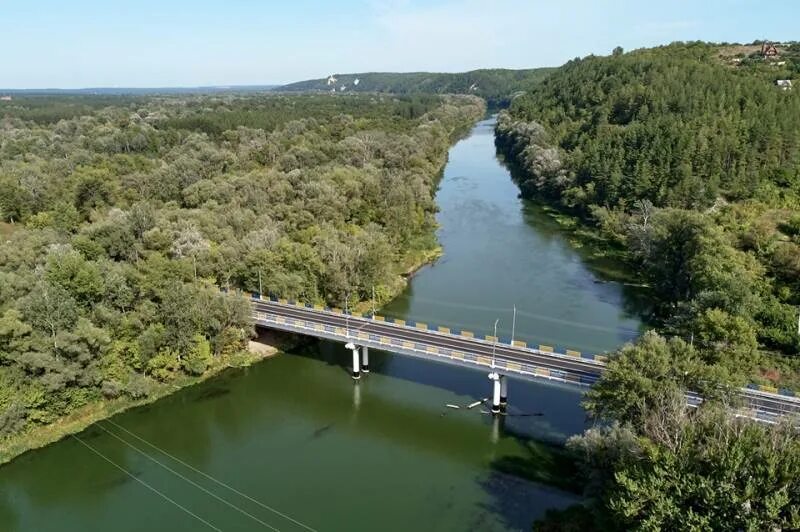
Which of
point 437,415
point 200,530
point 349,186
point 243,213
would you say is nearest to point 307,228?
point 243,213

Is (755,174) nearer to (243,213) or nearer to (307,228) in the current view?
(307,228)

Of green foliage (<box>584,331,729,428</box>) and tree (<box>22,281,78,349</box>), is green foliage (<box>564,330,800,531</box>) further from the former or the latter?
tree (<box>22,281,78,349</box>)

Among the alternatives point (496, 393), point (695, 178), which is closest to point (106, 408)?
point (496, 393)

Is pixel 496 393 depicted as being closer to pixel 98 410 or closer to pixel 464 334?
pixel 464 334

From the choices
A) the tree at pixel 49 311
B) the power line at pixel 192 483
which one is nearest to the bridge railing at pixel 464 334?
A: the tree at pixel 49 311

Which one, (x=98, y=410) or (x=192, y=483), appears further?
(x=98, y=410)

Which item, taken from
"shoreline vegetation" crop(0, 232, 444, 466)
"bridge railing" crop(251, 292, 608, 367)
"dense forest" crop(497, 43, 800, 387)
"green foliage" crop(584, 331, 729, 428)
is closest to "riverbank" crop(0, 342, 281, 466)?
"shoreline vegetation" crop(0, 232, 444, 466)

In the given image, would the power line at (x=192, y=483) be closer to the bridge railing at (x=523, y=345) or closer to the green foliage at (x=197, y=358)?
the green foliage at (x=197, y=358)
